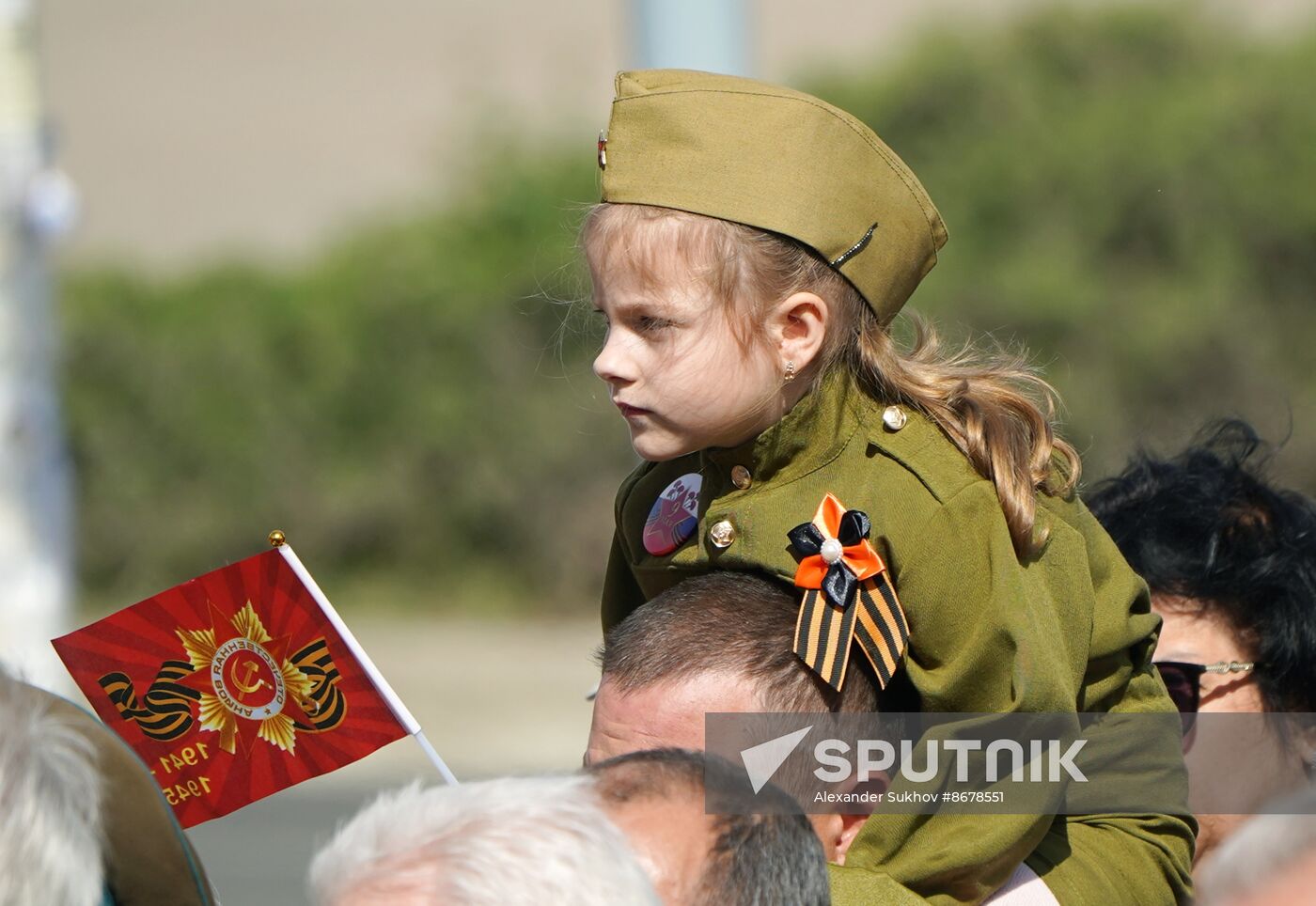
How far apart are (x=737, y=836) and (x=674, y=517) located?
0.79 m

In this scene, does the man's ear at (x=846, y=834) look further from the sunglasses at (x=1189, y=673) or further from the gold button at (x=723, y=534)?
the sunglasses at (x=1189, y=673)

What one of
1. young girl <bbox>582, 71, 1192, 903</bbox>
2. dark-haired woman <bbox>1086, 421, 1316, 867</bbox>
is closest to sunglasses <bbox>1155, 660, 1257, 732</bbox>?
dark-haired woman <bbox>1086, 421, 1316, 867</bbox>

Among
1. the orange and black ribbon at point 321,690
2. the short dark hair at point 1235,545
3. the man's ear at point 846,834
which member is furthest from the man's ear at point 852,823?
the short dark hair at point 1235,545

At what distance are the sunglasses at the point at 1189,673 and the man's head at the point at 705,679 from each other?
Answer: 76 cm

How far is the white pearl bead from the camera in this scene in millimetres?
2225

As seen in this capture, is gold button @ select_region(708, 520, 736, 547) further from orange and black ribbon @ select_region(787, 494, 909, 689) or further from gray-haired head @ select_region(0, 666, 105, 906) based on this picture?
gray-haired head @ select_region(0, 666, 105, 906)

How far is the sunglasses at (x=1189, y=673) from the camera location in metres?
2.80

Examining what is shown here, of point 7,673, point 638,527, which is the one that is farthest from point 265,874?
point 7,673

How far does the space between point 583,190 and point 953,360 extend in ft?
37.6

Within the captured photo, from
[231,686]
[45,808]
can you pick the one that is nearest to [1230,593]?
[231,686]

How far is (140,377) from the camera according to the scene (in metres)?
14.5

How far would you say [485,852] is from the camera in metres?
1.62

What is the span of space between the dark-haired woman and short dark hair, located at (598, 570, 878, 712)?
2.64ft

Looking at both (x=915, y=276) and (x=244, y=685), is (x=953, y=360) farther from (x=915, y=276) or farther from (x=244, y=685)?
(x=244, y=685)
